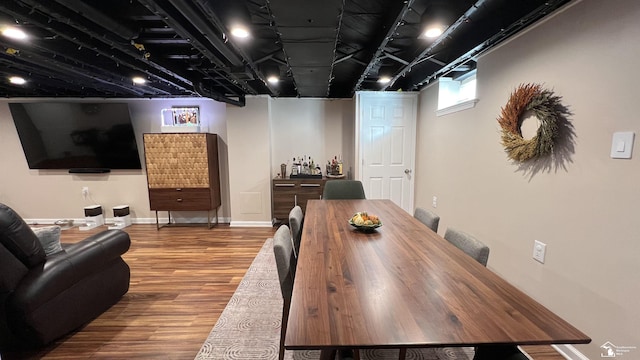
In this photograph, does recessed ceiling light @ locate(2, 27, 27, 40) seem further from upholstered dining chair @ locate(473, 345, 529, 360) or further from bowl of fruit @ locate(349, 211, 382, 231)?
upholstered dining chair @ locate(473, 345, 529, 360)

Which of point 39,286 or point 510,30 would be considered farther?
point 510,30

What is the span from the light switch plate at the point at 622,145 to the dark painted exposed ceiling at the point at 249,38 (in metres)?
0.93

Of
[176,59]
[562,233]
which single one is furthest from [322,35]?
[562,233]

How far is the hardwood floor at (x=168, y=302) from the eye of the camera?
1.85 metres

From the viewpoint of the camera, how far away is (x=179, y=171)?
14.4 ft

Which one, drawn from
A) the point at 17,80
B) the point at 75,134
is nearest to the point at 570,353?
the point at 17,80

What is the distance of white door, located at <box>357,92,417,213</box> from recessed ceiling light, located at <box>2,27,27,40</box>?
3.77m

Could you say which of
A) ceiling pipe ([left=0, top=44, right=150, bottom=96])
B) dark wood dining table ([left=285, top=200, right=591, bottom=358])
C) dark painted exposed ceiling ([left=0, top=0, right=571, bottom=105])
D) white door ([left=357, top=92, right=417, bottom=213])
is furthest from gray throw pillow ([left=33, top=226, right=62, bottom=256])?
white door ([left=357, top=92, right=417, bottom=213])

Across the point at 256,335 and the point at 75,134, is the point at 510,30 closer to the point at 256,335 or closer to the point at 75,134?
the point at 256,335

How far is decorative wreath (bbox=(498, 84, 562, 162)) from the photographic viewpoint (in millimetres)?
1842

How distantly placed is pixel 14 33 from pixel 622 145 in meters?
4.27

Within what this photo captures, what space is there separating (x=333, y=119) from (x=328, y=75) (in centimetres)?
184

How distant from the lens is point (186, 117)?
15.3 ft

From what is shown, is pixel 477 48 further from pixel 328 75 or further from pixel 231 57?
pixel 231 57
